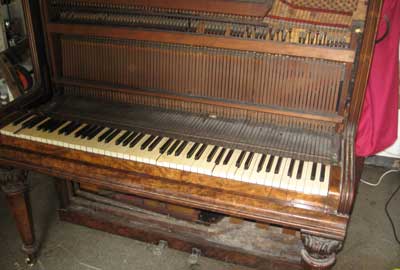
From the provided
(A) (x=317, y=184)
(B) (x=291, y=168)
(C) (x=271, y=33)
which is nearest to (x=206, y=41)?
(C) (x=271, y=33)

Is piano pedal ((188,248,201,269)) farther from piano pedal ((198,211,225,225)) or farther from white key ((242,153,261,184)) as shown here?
white key ((242,153,261,184))

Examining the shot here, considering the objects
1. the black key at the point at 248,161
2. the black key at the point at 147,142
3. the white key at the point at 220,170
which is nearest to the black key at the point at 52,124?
the black key at the point at 147,142

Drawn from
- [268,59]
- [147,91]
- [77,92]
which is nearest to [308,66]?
[268,59]

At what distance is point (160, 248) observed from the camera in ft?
7.79

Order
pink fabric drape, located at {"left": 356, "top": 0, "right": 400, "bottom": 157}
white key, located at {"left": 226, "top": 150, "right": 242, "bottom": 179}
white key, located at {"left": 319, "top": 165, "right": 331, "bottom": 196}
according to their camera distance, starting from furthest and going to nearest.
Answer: pink fabric drape, located at {"left": 356, "top": 0, "right": 400, "bottom": 157} → white key, located at {"left": 226, "top": 150, "right": 242, "bottom": 179} → white key, located at {"left": 319, "top": 165, "right": 331, "bottom": 196}

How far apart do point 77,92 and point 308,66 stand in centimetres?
120

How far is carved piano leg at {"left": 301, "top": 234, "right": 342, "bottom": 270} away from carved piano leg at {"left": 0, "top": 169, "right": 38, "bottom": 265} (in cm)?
139

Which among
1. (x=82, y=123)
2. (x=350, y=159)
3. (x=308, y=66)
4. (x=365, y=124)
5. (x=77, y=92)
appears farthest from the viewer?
(x=365, y=124)

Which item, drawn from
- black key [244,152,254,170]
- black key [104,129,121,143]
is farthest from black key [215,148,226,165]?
black key [104,129,121,143]

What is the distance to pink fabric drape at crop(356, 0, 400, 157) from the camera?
201 centimetres

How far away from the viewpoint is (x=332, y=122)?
173 cm

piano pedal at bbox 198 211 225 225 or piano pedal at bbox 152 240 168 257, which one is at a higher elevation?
piano pedal at bbox 198 211 225 225

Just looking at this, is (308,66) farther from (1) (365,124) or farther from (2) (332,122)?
(1) (365,124)

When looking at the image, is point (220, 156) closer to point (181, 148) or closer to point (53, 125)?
point (181, 148)
